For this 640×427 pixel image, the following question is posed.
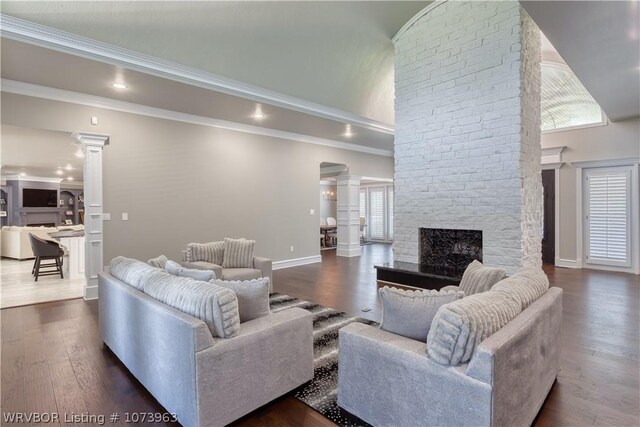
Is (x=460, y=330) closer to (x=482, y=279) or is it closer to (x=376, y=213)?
(x=482, y=279)

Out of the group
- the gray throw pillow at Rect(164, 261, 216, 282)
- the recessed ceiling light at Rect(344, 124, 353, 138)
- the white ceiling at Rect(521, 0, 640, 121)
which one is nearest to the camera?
the gray throw pillow at Rect(164, 261, 216, 282)

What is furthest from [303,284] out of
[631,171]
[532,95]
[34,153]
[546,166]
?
[34,153]

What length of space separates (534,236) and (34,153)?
33.1ft

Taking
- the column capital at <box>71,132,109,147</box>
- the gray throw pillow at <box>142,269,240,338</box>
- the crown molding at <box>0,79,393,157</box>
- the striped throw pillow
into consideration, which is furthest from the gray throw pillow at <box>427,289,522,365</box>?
the crown molding at <box>0,79,393,157</box>

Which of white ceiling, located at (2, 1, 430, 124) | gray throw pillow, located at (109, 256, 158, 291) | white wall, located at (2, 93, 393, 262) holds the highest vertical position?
white ceiling, located at (2, 1, 430, 124)

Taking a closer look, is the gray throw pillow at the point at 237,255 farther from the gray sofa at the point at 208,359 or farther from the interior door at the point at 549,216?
the interior door at the point at 549,216

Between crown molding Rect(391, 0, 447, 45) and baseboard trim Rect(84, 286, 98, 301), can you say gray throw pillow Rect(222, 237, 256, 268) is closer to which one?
baseboard trim Rect(84, 286, 98, 301)

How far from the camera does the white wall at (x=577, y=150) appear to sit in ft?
20.0

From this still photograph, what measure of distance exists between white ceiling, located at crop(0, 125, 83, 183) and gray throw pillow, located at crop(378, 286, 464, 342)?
5.19 m

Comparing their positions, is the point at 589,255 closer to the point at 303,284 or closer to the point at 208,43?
the point at 303,284

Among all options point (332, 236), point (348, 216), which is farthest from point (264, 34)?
point (332, 236)

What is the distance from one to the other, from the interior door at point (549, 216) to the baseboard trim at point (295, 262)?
5.00 metres

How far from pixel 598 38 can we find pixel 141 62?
4.94 metres

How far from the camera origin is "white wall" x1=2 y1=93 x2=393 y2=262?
4.82 m
